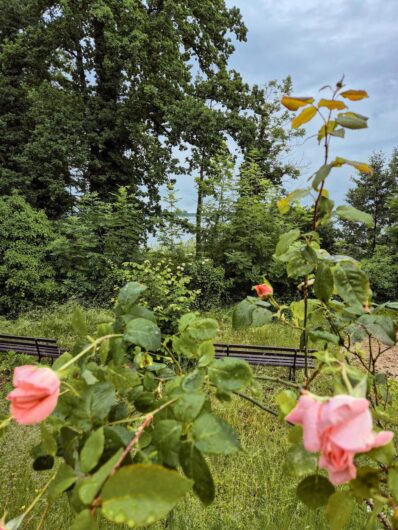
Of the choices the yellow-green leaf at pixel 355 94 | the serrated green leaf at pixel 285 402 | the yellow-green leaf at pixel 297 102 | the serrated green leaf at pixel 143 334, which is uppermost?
the yellow-green leaf at pixel 355 94

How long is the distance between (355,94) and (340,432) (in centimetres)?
43

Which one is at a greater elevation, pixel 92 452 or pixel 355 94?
pixel 355 94

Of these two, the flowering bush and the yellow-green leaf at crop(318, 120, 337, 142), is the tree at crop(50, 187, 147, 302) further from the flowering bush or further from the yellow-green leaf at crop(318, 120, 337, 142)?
the yellow-green leaf at crop(318, 120, 337, 142)

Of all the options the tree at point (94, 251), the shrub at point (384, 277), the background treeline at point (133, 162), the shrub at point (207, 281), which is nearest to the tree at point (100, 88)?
the background treeline at point (133, 162)

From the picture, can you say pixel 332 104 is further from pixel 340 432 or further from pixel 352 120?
pixel 340 432

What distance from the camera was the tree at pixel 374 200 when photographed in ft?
32.9

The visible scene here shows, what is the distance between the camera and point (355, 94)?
0.50m

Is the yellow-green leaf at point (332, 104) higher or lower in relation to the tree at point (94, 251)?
higher

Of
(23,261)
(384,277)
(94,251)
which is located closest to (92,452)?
(23,261)

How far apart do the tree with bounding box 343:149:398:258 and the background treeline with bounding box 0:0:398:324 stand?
0.13 ft

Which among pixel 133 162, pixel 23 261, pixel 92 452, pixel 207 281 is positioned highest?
pixel 133 162

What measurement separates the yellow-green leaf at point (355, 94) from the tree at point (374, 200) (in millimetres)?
10016

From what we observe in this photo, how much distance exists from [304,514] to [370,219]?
1.76 metres

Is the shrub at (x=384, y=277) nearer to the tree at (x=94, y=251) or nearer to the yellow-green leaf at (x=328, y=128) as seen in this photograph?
the tree at (x=94, y=251)
